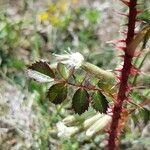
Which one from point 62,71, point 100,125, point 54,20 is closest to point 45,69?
point 62,71

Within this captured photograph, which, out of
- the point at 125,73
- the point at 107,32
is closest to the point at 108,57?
the point at 107,32

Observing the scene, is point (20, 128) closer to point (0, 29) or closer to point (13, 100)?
point (13, 100)

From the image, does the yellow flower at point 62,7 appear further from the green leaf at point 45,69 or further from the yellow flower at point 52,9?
the green leaf at point 45,69

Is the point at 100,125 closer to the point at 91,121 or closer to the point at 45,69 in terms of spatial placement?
the point at 91,121

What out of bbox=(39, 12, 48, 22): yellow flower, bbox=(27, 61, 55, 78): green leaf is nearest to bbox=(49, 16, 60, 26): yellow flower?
bbox=(39, 12, 48, 22): yellow flower

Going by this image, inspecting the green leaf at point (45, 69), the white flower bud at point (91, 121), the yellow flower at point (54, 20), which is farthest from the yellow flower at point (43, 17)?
the green leaf at point (45, 69)

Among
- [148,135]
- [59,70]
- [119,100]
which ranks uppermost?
[59,70]

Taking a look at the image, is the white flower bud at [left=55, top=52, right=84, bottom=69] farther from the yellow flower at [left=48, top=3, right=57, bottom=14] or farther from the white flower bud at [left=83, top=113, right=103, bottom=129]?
the yellow flower at [left=48, top=3, right=57, bottom=14]

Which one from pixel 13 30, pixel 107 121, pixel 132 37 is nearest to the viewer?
pixel 132 37
